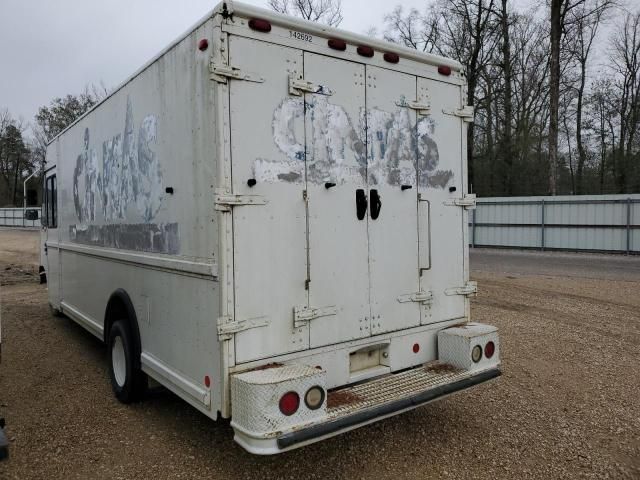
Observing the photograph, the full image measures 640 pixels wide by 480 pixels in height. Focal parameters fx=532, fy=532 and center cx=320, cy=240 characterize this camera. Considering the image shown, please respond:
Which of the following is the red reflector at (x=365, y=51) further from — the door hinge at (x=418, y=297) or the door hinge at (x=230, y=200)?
the door hinge at (x=418, y=297)

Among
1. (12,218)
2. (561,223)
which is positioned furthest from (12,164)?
(561,223)

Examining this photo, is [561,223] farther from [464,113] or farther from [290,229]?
[290,229]

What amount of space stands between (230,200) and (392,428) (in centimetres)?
230

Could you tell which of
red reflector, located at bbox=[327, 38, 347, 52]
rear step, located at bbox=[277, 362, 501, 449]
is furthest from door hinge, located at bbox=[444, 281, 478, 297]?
red reflector, located at bbox=[327, 38, 347, 52]

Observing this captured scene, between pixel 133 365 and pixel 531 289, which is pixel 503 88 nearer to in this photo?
pixel 531 289

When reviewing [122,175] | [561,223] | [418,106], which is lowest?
[561,223]

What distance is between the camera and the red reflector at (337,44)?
3.79 metres

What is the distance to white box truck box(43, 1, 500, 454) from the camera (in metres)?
3.30

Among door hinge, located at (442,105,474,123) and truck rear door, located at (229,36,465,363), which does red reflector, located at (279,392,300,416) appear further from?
door hinge, located at (442,105,474,123)

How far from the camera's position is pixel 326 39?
377cm

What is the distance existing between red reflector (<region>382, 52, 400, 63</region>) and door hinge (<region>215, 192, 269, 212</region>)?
1598mm

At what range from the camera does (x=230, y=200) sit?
329cm

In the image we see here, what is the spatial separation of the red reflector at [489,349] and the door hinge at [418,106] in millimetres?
1948

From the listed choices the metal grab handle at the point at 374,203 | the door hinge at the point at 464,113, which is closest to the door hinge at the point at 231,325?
the metal grab handle at the point at 374,203
